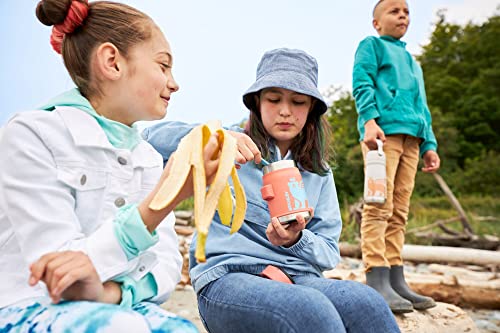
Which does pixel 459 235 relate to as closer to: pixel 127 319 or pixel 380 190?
pixel 380 190

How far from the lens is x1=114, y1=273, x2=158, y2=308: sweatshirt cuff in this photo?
1.21 meters

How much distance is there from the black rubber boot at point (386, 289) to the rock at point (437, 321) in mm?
68

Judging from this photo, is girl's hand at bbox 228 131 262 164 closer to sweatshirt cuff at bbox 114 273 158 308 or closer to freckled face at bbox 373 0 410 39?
sweatshirt cuff at bbox 114 273 158 308

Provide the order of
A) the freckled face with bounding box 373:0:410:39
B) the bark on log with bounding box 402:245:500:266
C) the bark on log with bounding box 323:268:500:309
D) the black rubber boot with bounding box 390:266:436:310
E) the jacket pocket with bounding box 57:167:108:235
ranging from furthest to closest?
the bark on log with bounding box 402:245:500:266
the bark on log with bounding box 323:268:500:309
the freckled face with bounding box 373:0:410:39
the black rubber boot with bounding box 390:266:436:310
the jacket pocket with bounding box 57:167:108:235

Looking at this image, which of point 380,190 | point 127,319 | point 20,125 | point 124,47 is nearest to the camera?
point 127,319

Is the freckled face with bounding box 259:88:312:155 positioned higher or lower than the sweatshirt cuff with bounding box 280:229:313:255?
higher

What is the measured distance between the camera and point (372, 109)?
3381 millimetres

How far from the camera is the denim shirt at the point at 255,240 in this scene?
1.90m

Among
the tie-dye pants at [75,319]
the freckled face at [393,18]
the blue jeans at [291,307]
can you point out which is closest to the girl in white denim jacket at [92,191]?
the tie-dye pants at [75,319]

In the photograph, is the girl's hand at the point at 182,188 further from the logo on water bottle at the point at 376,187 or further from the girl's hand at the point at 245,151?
the logo on water bottle at the point at 376,187

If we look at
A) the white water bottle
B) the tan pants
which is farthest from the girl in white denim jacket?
the tan pants

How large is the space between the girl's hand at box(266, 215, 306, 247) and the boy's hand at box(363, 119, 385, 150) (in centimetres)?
158

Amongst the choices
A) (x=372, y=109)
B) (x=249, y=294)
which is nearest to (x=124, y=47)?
(x=249, y=294)

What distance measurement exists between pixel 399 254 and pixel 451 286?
3.85ft
